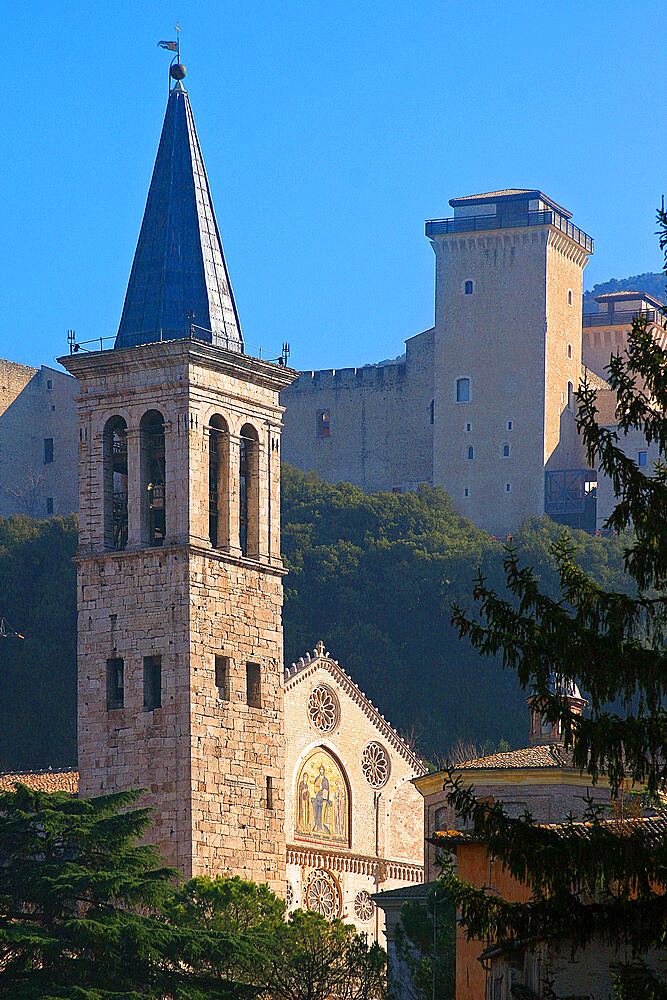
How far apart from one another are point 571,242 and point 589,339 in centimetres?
540

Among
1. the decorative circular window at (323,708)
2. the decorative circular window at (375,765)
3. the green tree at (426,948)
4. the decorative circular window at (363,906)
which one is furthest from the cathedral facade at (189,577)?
the green tree at (426,948)

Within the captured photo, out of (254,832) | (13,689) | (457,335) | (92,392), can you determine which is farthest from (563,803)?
(457,335)

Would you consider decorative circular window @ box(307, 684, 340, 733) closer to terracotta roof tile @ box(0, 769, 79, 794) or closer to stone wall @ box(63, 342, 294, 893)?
stone wall @ box(63, 342, 294, 893)

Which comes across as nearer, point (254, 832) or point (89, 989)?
point (89, 989)

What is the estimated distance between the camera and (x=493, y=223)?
268 feet

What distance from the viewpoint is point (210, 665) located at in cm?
4053

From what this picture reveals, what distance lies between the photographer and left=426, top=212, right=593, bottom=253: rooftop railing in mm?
81438

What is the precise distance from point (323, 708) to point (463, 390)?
117 ft

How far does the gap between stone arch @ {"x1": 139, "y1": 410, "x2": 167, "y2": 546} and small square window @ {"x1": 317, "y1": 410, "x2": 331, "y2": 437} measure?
43.3 m

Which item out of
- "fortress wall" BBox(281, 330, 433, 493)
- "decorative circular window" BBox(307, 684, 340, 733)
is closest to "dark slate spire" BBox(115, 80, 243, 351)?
"decorative circular window" BBox(307, 684, 340, 733)

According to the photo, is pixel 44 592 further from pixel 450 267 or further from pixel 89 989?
pixel 89 989

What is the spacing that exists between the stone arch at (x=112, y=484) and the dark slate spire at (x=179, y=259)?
5.28ft

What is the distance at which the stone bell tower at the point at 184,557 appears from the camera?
3981 cm

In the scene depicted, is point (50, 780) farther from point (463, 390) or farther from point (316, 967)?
point (463, 390)
